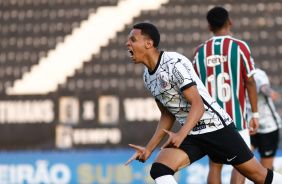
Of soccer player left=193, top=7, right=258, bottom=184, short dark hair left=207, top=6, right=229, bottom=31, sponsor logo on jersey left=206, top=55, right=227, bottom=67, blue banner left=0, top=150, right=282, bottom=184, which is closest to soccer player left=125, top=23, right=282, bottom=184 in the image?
soccer player left=193, top=7, right=258, bottom=184

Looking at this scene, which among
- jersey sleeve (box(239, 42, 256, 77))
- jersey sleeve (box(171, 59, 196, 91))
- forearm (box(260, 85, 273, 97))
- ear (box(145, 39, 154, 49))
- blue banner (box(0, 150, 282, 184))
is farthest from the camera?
blue banner (box(0, 150, 282, 184))

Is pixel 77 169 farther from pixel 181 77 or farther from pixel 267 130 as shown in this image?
pixel 181 77

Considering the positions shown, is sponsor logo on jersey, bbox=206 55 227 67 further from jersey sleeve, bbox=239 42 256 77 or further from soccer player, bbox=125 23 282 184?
soccer player, bbox=125 23 282 184

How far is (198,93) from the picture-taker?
364 cm

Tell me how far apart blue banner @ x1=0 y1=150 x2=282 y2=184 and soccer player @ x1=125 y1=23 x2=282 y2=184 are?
5.22 m

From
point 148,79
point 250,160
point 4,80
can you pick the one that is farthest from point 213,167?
point 4,80

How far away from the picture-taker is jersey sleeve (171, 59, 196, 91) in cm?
362

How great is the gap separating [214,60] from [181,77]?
1.25m

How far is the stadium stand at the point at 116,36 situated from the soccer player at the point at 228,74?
22.4ft

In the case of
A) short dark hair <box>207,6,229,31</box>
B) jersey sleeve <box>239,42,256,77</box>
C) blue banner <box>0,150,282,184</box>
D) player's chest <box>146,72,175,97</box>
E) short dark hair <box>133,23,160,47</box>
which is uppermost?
short dark hair <box>207,6,229,31</box>

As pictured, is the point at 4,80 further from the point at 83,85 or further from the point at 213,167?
the point at 213,167

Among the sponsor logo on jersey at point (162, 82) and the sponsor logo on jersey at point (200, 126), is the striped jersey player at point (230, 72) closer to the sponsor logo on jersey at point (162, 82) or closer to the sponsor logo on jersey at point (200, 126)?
the sponsor logo on jersey at point (200, 126)

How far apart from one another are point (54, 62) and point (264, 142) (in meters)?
6.82

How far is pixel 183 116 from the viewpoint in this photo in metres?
3.89
